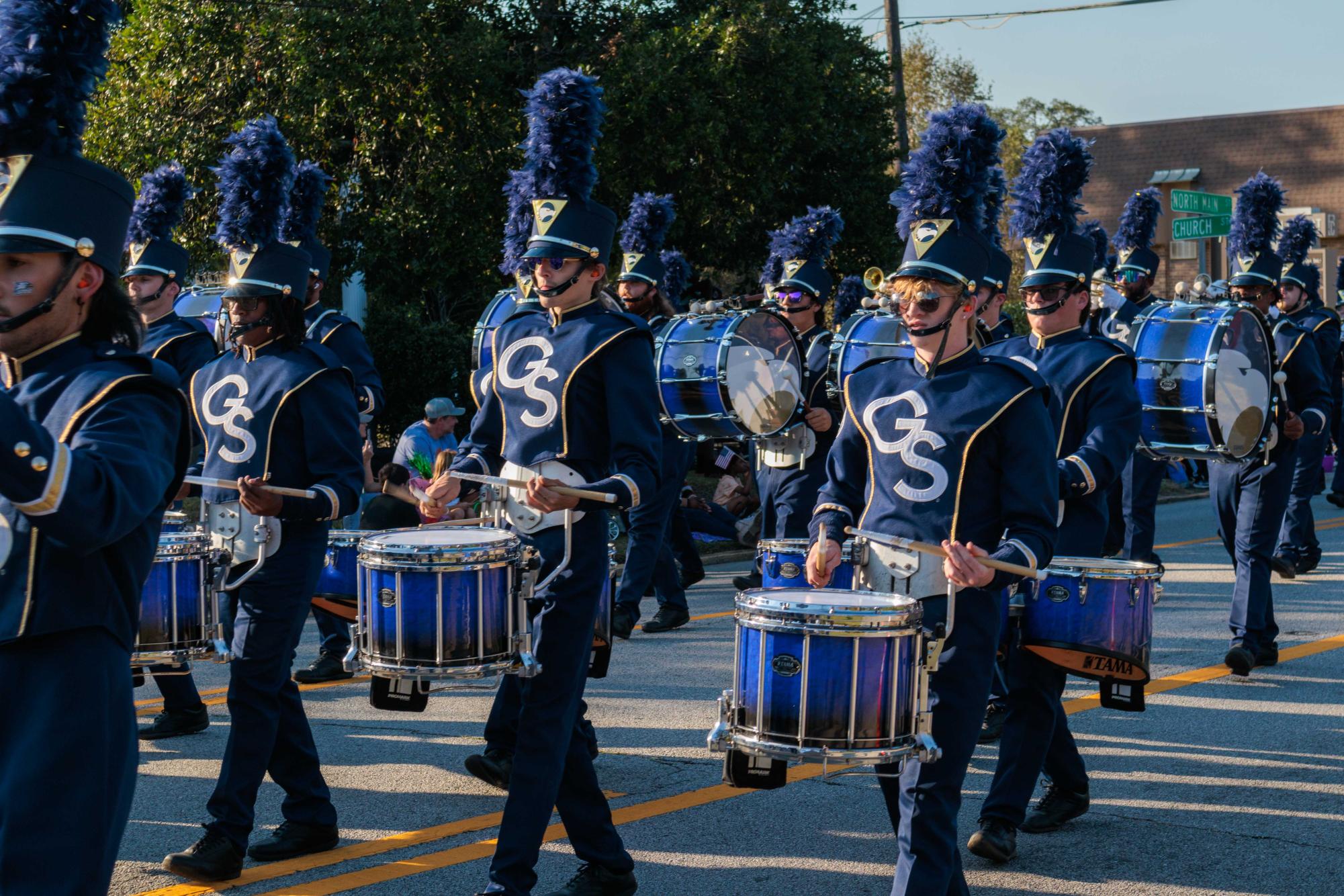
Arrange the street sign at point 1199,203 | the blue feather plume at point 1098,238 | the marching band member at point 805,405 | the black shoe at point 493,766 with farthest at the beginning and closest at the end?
the street sign at point 1199,203 < the blue feather plume at point 1098,238 < the marching band member at point 805,405 < the black shoe at point 493,766

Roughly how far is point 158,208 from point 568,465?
4747mm

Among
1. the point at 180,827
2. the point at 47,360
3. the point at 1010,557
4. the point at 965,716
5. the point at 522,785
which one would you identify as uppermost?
the point at 47,360

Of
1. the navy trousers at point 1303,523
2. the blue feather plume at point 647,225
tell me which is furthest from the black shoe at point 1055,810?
the navy trousers at point 1303,523

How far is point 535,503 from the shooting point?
4.91 metres

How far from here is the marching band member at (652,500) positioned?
32.4 ft

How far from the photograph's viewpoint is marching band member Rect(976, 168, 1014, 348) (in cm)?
564

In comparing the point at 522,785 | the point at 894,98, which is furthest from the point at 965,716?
the point at 894,98

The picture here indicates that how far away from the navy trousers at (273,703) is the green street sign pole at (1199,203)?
16.0m

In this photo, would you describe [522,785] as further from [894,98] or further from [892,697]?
[894,98]

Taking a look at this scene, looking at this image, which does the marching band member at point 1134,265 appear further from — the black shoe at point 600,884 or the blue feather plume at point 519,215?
the black shoe at point 600,884

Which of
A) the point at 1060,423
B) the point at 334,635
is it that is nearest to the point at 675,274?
the point at 334,635

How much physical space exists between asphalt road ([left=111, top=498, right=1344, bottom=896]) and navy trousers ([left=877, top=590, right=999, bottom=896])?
1051mm

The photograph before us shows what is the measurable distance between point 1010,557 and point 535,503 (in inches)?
59.3

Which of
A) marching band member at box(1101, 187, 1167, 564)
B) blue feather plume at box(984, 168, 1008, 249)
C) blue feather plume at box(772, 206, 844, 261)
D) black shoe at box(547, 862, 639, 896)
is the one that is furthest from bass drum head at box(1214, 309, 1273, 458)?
black shoe at box(547, 862, 639, 896)
